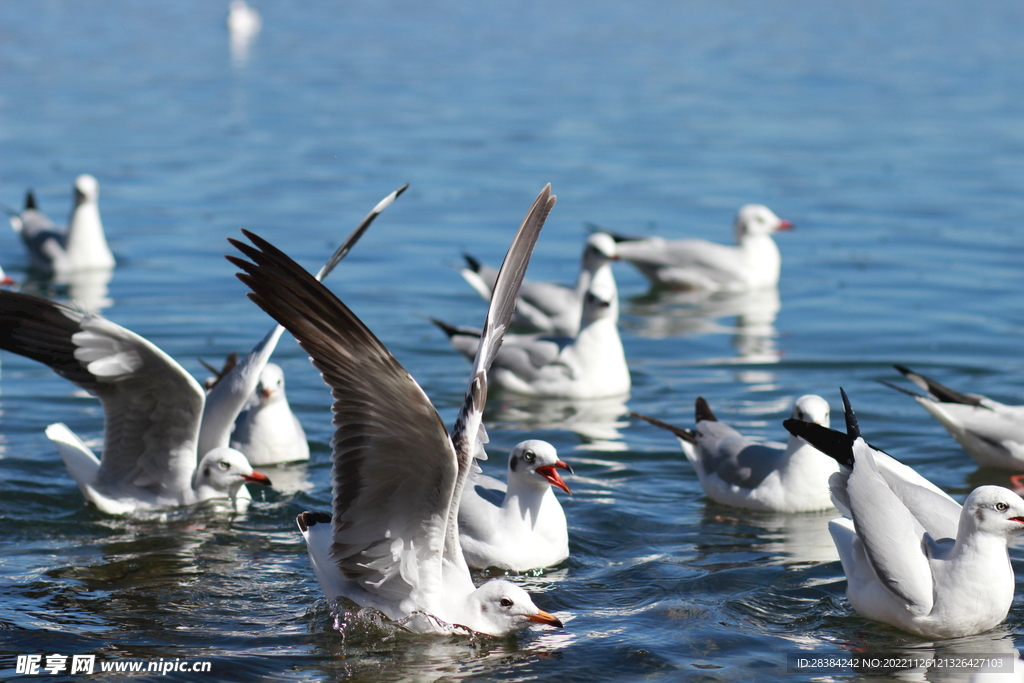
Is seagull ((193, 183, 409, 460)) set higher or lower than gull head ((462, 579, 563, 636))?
higher

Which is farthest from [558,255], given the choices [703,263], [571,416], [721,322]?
[571,416]

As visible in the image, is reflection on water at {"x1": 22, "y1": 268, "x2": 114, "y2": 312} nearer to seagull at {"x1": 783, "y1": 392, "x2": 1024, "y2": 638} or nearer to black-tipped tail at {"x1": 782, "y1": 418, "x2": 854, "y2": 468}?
black-tipped tail at {"x1": 782, "y1": 418, "x2": 854, "y2": 468}

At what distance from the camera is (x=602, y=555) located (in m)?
7.79

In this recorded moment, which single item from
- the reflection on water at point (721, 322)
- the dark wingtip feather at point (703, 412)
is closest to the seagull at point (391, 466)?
the dark wingtip feather at point (703, 412)

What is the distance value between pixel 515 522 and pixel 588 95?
21866 millimetres

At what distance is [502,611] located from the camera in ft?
20.5

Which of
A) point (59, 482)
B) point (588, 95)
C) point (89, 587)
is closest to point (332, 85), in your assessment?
point (588, 95)

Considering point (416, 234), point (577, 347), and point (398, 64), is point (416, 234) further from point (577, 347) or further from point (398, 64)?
point (398, 64)

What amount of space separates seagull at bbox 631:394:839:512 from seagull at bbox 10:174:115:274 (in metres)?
9.55

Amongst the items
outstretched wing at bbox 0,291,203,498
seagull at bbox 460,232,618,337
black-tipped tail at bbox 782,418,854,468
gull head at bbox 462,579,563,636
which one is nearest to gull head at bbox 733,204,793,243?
seagull at bbox 460,232,618,337

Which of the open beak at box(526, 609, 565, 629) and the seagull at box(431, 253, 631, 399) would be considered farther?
the seagull at box(431, 253, 631, 399)

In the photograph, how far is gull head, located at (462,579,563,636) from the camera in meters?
6.21

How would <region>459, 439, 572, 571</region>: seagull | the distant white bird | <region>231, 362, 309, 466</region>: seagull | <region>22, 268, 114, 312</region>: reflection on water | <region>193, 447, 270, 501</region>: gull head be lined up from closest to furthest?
<region>459, 439, 572, 571</region>: seagull
<region>193, 447, 270, 501</region>: gull head
<region>231, 362, 309, 466</region>: seagull
<region>22, 268, 114, 312</region>: reflection on water
the distant white bird

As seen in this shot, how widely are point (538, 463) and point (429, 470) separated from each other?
70.4 inches
